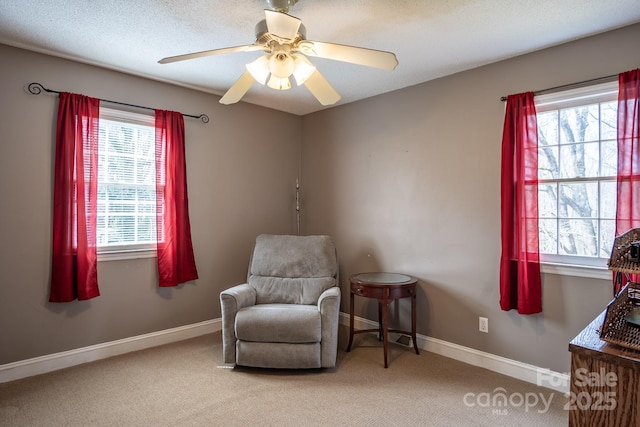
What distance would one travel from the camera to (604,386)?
1.24 meters

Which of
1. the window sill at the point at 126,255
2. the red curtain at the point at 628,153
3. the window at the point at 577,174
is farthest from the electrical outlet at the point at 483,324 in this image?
the window sill at the point at 126,255

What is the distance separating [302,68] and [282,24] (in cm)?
44

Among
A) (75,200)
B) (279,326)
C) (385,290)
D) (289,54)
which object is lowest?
(279,326)

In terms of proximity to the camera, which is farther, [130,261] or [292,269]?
[292,269]

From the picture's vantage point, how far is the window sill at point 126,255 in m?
3.09

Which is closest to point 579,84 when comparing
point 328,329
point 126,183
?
point 328,329

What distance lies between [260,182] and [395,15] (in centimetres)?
244

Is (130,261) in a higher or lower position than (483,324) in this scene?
higher

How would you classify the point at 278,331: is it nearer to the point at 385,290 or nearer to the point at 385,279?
the point at 385,290

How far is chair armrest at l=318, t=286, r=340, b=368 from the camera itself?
9.10 ft

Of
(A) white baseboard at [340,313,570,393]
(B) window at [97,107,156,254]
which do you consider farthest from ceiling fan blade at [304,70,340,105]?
(A) white baseboard at [340,313,570,393]

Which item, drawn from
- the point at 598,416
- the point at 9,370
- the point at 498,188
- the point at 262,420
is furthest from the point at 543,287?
the point at 9,370

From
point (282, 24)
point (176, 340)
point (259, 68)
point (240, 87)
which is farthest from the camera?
point (176, 340)

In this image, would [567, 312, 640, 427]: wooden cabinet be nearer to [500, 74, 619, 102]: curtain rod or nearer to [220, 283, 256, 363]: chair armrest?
[500, 74, 619, 102]: curtain rod
